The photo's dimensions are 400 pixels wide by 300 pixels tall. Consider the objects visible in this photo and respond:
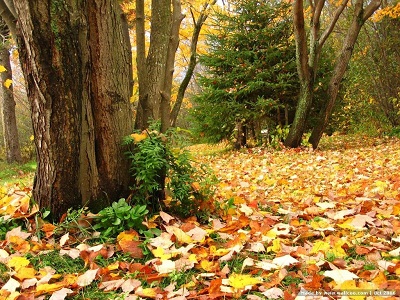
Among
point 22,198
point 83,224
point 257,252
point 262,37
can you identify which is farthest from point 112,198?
point 262,37

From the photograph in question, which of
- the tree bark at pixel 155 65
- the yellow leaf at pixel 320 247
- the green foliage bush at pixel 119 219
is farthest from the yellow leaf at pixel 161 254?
the tree bark at pixel 155 65

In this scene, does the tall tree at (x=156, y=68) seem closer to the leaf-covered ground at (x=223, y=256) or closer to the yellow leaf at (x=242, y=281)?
the leaf-covered ground at (x=223, y=256)

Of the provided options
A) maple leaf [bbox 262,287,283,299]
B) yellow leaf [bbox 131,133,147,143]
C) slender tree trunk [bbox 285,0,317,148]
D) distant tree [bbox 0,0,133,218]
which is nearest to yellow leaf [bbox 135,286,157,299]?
maple leaf [bbox 262,287,283,299]

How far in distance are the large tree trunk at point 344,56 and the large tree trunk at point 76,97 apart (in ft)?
22.3

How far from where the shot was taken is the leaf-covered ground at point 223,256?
1602 mm

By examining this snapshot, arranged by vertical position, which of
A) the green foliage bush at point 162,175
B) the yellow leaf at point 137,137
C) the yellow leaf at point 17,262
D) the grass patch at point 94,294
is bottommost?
the grass patch at point 94,294

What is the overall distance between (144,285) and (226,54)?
324 inches

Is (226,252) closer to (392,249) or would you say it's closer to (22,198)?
(392,249)

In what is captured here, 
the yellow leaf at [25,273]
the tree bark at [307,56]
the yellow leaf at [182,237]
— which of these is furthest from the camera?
the tree bark at [307,56]

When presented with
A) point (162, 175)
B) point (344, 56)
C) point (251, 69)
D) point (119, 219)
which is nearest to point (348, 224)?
point (162, 175)

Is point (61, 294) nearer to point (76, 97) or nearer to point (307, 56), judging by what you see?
point (76, 97)

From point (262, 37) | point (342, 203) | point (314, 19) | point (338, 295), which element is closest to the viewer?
point (338, 295)

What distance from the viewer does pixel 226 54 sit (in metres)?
9.26

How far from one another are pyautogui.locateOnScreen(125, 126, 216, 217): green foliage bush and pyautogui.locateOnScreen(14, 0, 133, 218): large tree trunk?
0.13 meters
